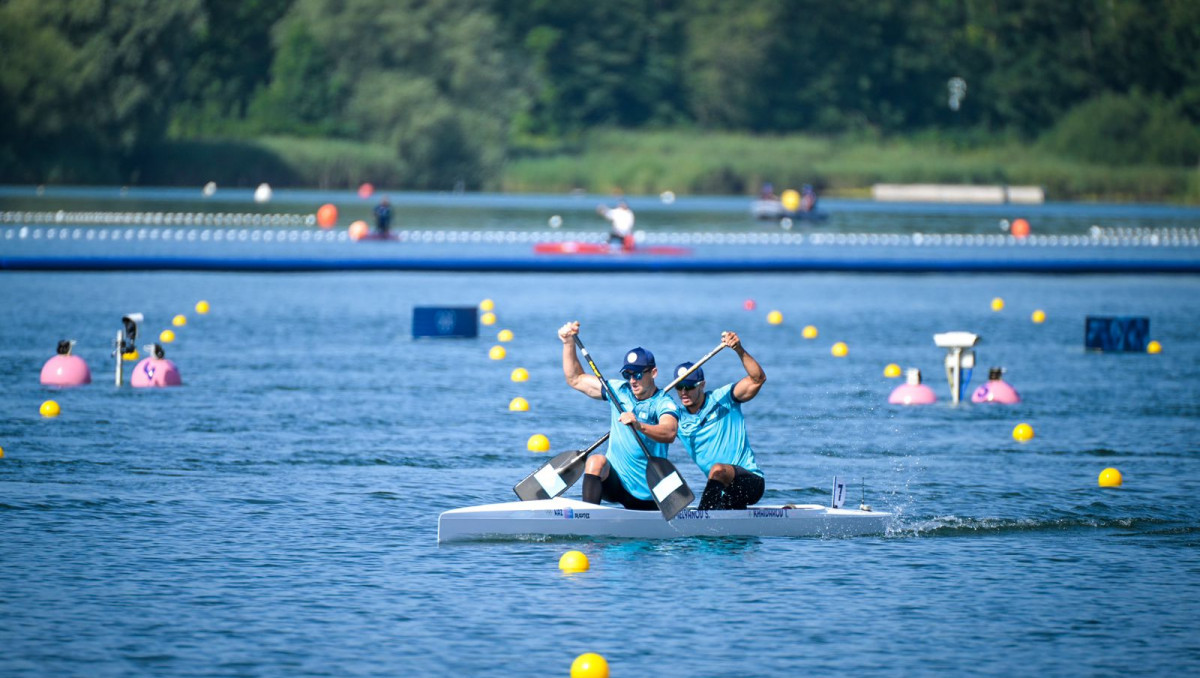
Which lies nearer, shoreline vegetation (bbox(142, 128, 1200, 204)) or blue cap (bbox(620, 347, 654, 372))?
blue cap (bbox(620, 347, 654, 372))

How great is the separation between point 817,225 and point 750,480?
188 ft

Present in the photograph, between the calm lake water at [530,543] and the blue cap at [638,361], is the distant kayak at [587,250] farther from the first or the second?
the blue cap at [638,361]

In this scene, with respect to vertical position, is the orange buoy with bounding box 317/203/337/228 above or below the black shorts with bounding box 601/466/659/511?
above

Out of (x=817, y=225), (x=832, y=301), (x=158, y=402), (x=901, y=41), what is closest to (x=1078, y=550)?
(x=158, y=402)

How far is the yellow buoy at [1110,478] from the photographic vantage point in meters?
16.0

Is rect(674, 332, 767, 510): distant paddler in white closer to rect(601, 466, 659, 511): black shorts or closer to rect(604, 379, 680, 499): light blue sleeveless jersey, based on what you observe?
rect(604, 379, 680, 499): light blue sleeveless jersey

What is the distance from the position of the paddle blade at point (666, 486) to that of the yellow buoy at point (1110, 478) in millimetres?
4862

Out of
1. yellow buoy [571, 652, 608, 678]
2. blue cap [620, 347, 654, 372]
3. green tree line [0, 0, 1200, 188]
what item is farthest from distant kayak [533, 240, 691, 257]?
green tree line [0, 0, 1200, 188]

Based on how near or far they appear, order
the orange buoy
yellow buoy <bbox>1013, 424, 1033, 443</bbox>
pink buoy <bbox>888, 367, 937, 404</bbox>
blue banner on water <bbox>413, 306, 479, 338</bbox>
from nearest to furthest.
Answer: yellow buoy <bbox>1013, 424, 1033, 443</bbox> < pink buoy <bbox>888, 367, 937, 404</bbox> < blue banner on water <bbox>413, 306, 479, 338</bbox> < the orange buoy

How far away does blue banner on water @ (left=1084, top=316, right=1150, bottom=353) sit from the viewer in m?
26.9

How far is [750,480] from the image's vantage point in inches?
516

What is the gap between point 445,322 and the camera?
28.0 metres

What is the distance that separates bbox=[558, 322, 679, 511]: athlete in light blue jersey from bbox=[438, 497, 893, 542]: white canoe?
0.15 metres

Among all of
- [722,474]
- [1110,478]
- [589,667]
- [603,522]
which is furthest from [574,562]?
[1110,478]
